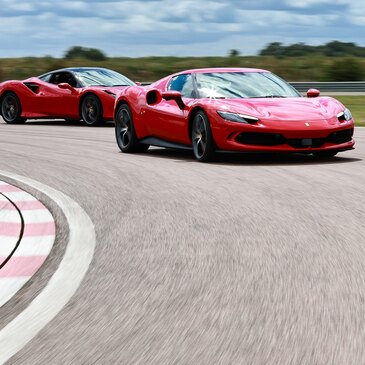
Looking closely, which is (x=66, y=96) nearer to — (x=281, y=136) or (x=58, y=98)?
(x=58, y=98)

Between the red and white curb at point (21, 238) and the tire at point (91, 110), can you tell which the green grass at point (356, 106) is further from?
the red and white curb at point (21, 238)

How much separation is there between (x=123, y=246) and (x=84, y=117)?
44.4 ft

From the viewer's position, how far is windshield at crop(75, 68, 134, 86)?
63.8 ft

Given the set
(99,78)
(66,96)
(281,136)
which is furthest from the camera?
(99,78)

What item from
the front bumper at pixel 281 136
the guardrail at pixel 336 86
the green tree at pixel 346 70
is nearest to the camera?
the front bumper at pixel 281 136

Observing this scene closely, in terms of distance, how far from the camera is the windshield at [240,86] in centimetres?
1153

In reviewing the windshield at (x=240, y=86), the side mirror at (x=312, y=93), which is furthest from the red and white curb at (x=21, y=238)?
the side mirror at (x=312, y=93)

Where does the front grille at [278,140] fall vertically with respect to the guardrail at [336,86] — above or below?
above

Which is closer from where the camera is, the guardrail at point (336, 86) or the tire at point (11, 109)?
the tire at point (11, 109)

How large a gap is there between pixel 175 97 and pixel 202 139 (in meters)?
0.71

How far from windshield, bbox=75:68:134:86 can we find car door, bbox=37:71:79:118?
8.2 inches

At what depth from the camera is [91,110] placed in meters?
19.1

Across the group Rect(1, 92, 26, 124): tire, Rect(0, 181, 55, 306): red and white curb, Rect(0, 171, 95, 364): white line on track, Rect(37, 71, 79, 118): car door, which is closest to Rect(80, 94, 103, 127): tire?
Rect(37, 71, 79, 118): car door

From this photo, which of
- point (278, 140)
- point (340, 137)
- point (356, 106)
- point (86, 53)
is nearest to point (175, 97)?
point (278, 140)
